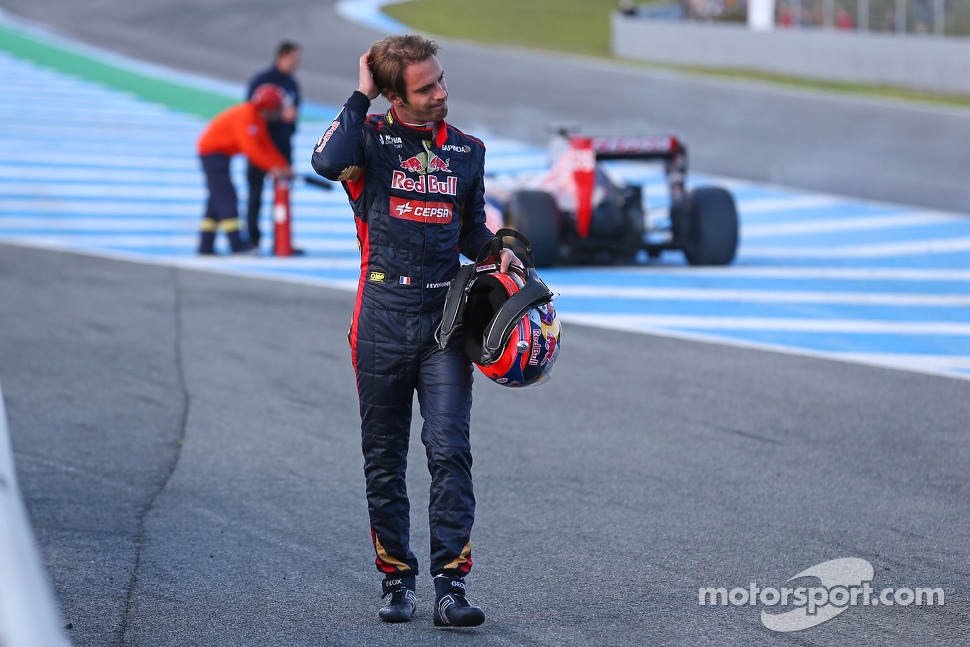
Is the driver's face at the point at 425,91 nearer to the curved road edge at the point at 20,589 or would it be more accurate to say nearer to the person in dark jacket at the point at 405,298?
the person in dark jacket at the point at 405,298

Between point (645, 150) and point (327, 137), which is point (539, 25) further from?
point (327, 137)

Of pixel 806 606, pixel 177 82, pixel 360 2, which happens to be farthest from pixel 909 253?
pixel 360 2

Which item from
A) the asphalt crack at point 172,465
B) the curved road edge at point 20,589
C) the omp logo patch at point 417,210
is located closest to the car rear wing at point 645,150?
the asphalt crack at point 172,465

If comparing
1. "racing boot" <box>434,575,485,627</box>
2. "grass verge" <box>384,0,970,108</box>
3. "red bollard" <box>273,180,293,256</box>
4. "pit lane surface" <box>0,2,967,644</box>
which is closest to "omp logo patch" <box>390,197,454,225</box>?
"racing boot" <box>434,575,485,627</box>

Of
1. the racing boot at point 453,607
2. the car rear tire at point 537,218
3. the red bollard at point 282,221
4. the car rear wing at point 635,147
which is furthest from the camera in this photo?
the red bollard at point 282,221

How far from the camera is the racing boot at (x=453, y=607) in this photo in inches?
178

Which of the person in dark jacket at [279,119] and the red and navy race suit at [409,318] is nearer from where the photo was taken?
the red and navy race suit at [409,318]

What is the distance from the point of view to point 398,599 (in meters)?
4.68

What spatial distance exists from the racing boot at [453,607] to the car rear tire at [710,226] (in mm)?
8130

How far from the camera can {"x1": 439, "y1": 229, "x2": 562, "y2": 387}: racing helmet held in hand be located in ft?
15.2

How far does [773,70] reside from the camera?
28.3 m

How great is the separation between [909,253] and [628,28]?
64.0 feet

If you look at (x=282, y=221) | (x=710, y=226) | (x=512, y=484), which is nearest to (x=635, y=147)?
(x=710, y=226)

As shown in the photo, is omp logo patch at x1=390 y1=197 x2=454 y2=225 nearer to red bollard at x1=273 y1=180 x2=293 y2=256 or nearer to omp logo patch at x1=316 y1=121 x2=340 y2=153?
omp logo patch at x1=316 y1=121 x2=340 y2=153
